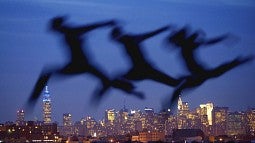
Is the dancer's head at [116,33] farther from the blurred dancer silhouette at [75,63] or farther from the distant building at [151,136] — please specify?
the distant building at [151,136]

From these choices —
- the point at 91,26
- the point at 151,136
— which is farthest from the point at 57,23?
the point at 151,136

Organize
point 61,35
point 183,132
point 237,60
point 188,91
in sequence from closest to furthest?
1. point 61,35
2. point 188,91
3. point 237,60
4. point 183,132

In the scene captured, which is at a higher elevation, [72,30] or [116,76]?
[72,30]

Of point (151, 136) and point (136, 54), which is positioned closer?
point (136, 54)

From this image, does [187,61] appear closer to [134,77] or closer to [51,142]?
[134,77]

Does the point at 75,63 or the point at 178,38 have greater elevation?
the point at 178,38

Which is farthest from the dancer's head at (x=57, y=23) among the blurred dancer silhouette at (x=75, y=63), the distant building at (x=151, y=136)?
the distant building at (x=151, y=136)

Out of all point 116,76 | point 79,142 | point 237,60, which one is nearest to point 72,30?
point 116,76

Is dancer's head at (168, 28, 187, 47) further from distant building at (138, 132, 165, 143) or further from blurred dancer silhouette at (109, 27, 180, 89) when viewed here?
distant building at (138, 132, 165, 143)

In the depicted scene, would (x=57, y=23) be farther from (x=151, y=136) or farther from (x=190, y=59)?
(x=151, y=136)
